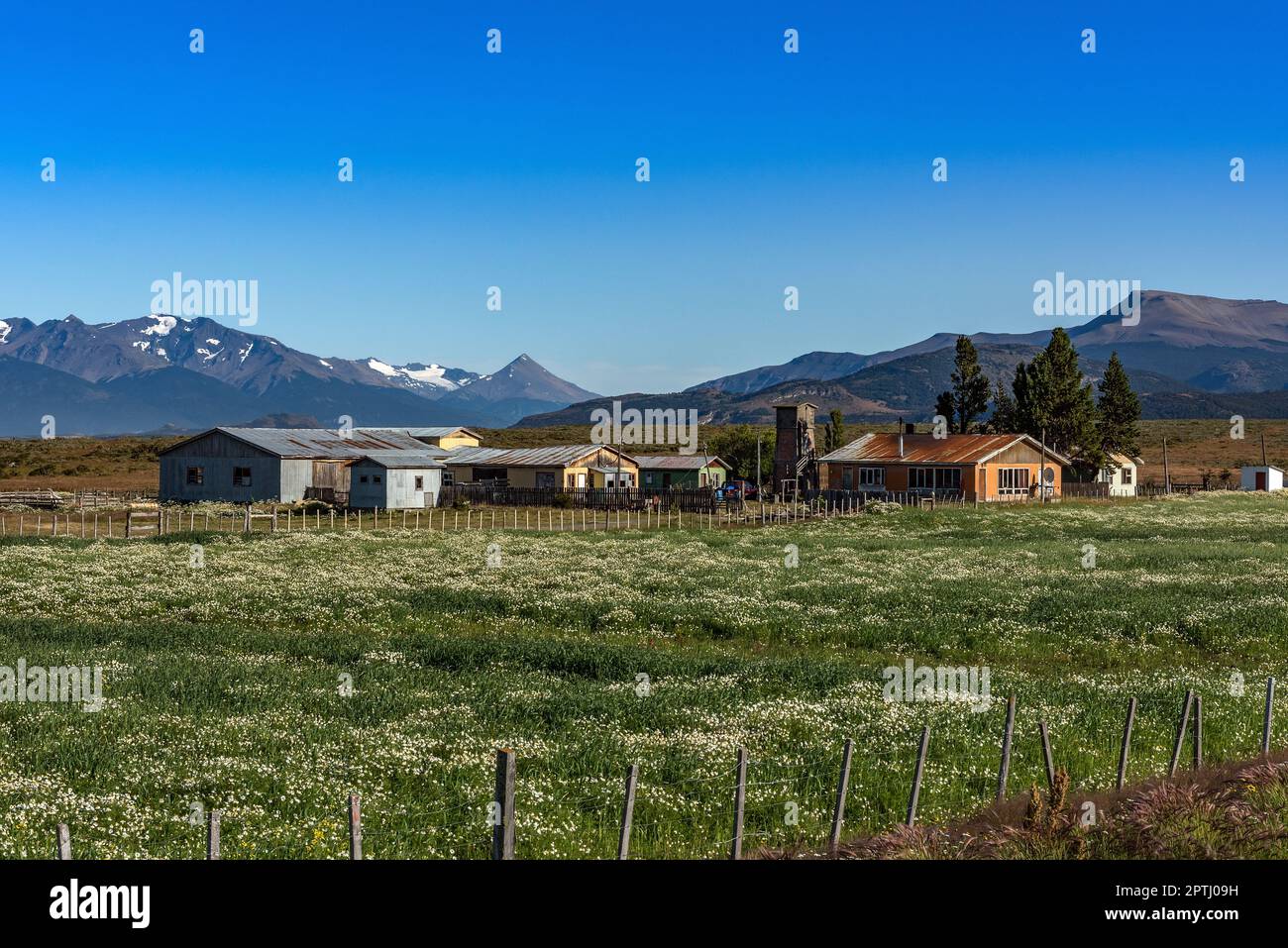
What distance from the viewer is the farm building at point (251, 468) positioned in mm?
85625

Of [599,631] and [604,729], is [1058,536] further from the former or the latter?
[604,729]

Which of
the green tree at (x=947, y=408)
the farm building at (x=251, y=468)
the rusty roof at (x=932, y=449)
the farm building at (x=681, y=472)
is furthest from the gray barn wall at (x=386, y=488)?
the green tree at (x=947, y=408)

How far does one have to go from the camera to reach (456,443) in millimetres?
116938

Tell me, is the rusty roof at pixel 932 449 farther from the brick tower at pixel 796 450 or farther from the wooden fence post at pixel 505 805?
the wooden fence post at pixel 505 805

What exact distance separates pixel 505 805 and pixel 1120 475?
108859 mm

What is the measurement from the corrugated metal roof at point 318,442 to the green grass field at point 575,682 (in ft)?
119

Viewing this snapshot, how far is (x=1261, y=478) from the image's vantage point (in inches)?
4279

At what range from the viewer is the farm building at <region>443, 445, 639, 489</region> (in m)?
91.3

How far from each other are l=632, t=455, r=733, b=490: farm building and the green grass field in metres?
50.3

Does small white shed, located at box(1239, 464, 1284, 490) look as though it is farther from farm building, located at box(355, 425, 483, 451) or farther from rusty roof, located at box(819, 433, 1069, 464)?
farm building, located at box(355, 425, 483, 451)

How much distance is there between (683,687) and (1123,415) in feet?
323

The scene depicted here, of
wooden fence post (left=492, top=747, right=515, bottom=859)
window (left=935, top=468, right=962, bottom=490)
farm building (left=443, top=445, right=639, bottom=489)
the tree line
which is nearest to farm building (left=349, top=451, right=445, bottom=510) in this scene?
farm building (left=443, top=445, right=639, bottom=489)

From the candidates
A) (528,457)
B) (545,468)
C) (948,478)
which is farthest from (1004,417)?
(528,457)

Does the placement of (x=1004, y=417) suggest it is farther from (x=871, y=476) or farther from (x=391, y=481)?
(x=391, y=481)
